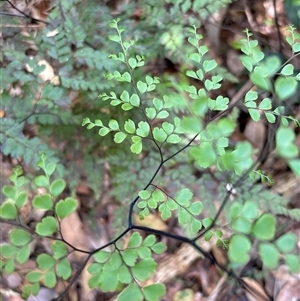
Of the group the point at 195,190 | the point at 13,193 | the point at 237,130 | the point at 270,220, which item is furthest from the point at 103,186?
the point at 270,220

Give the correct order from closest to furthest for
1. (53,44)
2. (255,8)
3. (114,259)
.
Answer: (114,259), (53,44), (255,8)

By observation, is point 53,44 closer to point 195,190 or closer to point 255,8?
point 195,190

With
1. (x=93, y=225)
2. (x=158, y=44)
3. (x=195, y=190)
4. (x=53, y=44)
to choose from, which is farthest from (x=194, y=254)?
(x=53, y=44)

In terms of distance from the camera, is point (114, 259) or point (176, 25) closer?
point (114, 259)

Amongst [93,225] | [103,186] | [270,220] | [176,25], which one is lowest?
[93,225]

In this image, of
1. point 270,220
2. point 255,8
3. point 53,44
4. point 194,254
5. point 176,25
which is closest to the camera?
point 270,220

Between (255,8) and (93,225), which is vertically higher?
(255,8)

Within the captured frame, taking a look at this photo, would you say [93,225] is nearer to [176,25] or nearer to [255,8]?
[176,25]

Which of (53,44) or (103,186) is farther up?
(53,44)


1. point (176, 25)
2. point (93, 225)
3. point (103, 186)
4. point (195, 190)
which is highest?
point (176, 25)
